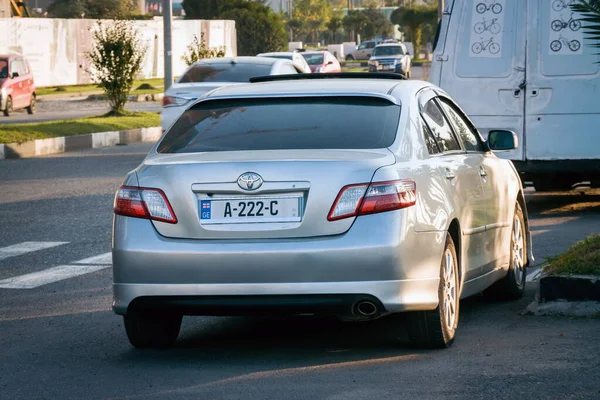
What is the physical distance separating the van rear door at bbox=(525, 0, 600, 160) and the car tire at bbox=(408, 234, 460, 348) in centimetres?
630

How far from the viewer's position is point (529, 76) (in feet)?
42.7

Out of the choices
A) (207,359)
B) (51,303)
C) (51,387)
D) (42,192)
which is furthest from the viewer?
(42,192)

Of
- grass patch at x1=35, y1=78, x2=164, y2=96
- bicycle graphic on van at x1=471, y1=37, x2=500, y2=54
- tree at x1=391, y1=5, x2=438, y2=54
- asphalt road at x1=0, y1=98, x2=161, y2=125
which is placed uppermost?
tree at x1=391, y1=5, x2=438, y2=54

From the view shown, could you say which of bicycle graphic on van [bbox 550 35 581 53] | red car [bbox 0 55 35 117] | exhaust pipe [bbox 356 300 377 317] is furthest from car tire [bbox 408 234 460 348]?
red car [bbox 0 55 35 117]

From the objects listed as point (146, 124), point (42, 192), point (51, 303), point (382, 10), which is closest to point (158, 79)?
point (146, 124)

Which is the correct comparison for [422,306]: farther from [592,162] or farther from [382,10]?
[382,10]

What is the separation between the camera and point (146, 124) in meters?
26.9

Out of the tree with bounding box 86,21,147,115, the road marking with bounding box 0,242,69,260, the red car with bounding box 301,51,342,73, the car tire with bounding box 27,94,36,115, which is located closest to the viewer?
the road marking with bounding box 0,242,69,260

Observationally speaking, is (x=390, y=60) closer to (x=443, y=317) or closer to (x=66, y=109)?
(x=66, y=109)

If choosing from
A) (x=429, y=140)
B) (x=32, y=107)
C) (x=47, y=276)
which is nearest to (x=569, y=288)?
(x=429, y=140)

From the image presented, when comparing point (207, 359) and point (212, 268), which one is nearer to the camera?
point (212, 268)

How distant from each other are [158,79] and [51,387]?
51.0 meters

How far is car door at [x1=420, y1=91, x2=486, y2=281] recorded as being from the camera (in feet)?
23.4

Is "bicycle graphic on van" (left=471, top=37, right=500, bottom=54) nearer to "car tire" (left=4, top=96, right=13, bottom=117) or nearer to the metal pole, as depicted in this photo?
the metal pole
